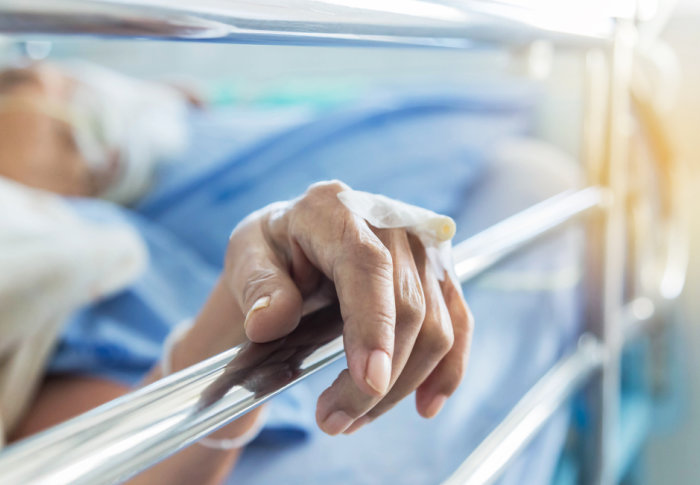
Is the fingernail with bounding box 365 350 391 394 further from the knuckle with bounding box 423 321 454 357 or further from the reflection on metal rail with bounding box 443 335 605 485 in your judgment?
the reflection on metal rail with bounding box 443 335 605 485

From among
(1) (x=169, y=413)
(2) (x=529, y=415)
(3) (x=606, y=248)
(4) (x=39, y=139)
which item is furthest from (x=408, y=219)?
(4) (x=39, y=139)


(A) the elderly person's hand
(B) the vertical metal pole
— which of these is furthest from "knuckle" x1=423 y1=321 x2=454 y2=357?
(B) the vertical metal pole

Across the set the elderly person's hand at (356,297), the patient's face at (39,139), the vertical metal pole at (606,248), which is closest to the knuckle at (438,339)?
the elderly person's hand at (356,297)

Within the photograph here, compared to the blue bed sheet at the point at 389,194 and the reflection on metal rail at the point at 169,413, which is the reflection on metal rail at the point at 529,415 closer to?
the blue bed sheet at the point at 389,194

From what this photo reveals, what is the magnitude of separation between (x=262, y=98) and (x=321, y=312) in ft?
5.09

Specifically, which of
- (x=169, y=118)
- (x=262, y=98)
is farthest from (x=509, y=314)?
(x=262, y=98)

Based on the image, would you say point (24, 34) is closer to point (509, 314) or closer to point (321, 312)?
point (321, 312)

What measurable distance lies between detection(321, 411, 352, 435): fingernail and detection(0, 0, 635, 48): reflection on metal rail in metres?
0.17

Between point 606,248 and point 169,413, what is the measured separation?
597mm

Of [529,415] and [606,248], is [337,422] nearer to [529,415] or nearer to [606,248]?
[529,415]

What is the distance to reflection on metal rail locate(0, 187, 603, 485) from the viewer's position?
20 cm

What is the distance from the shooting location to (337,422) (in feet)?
1.01

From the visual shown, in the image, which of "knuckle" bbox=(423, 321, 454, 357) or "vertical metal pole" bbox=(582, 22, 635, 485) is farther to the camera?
"vertical metal pole" bbox=(582, 22, 635, 485)

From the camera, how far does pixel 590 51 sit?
2.30ft
